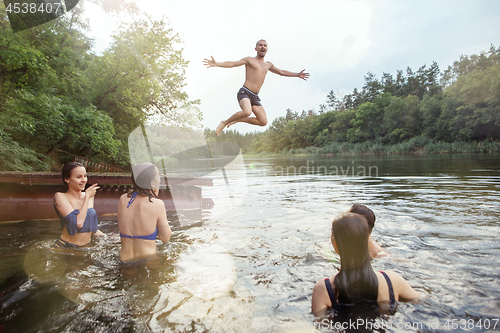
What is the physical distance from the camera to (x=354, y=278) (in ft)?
9.53

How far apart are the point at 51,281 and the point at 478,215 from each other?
9.55 m

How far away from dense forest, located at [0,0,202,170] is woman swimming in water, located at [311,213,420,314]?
12.8 meters

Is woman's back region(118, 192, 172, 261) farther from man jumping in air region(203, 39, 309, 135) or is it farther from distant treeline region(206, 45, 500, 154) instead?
distant treeline region(206, 45, 500, 154)

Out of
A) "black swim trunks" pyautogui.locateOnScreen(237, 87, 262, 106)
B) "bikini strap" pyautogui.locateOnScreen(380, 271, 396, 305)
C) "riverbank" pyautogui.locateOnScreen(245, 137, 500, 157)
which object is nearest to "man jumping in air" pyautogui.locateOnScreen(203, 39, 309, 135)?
"black swim trunks" pyautogui.locateOnScreen(237, 87, 262, 106)

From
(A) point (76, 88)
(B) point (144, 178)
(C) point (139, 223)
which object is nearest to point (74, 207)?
(C) point (139, 223)

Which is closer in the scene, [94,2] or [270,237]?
[270,237]

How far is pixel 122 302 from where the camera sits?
3.47m

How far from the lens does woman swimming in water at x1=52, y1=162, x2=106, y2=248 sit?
189 inches

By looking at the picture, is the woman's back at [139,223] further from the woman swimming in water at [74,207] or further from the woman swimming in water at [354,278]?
the woman swimming in water at [354,278]

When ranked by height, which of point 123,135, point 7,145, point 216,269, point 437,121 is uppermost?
point 437,121

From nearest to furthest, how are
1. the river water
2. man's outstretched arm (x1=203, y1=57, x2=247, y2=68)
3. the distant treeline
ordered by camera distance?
1. the river water
2. man's outstretched arm (x1=203, y1=57, x2=247, y2=68)
3. the distant treeline

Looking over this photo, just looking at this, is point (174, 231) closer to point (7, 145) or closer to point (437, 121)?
point (7, 145)

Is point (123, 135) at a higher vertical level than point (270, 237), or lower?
higher

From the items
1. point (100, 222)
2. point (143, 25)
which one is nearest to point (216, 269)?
point (100, 222)
